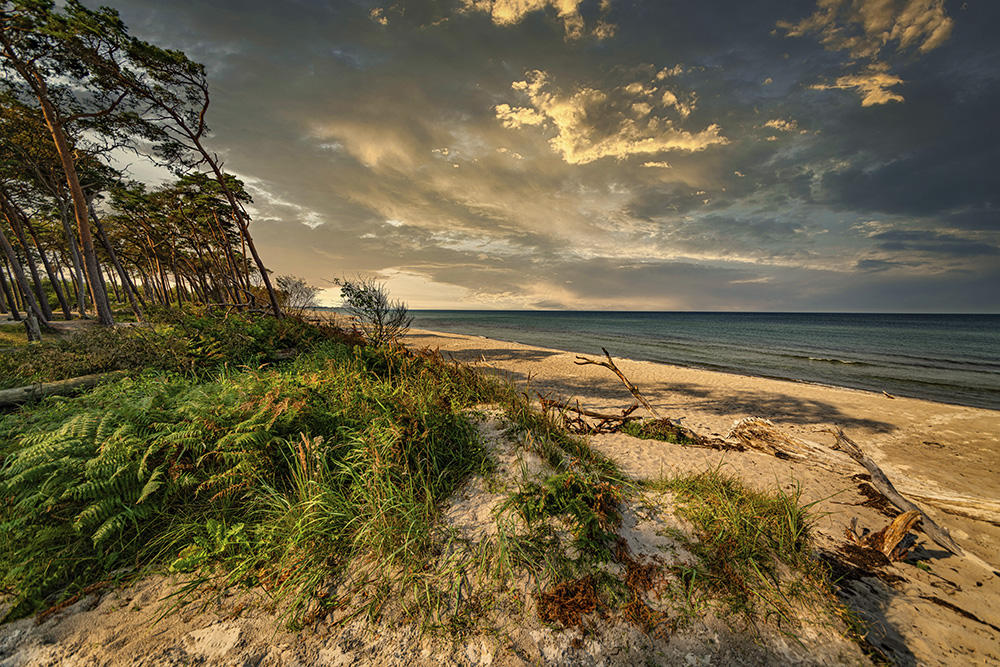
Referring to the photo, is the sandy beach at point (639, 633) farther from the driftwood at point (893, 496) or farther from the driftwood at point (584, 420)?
the driftwood at point (584, 420)

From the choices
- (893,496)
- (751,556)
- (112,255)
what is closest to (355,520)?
(751,556)

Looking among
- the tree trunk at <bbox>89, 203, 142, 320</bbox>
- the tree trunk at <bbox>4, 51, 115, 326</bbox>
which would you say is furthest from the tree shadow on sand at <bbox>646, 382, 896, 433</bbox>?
the tree trunk at <bbox>89, 203, 142, 320</bbox>

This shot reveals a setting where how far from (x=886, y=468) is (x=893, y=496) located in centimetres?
383

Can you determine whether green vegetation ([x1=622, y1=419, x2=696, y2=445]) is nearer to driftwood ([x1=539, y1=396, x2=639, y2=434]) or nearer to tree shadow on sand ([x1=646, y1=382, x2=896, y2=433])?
driftwood ([x1=539, y1=396, x2=639, y2=434])

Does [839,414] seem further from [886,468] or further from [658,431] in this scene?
[658,431]

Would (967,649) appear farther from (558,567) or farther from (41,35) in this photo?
(41,35)

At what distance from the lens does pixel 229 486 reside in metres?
3.28

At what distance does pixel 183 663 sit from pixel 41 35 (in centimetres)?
2044

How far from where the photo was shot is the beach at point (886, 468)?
289 centimetres

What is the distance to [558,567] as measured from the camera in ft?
9.11

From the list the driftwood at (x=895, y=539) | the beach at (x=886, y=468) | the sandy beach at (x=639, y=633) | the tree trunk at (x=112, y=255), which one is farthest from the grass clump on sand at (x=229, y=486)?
the tree trunk at (x=112, y=255)

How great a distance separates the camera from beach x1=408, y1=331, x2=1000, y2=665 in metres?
2.89

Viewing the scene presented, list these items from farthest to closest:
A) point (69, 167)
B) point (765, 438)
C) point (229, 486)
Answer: point (69, 167) → point (765, 438) → point (229, 486)

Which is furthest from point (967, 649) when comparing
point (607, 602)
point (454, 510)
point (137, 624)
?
point (137, 624)
